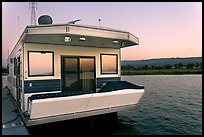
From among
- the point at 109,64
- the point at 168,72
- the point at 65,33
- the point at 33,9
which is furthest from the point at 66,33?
the point at 168,72

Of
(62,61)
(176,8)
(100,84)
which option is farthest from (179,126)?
(176,8)

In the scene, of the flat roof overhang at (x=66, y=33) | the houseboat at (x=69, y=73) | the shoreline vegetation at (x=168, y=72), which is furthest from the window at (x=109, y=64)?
the shoreline vegetation at (x=168, y=72)

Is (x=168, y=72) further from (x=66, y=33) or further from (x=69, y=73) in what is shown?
(x=66, y=33)

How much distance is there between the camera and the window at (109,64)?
7.33 m

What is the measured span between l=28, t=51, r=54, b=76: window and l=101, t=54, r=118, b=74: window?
6.68 ft

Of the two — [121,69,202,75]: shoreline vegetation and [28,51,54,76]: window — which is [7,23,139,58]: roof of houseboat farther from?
[121,69,202,75]: shoreline vegetation

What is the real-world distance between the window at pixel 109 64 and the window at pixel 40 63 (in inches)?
80.1

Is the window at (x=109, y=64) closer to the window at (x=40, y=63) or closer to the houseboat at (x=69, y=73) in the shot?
the houseboat at (x=69, y=73)

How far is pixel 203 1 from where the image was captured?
573 centimetres

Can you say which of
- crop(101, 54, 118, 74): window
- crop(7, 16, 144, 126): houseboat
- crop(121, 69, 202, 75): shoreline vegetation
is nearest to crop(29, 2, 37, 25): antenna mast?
crop(7, 16, 144, 126): houseboat

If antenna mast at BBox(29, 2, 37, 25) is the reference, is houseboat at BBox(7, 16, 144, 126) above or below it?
below

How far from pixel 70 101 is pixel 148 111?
20.8 ft

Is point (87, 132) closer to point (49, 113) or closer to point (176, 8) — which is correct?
point (49, 113)

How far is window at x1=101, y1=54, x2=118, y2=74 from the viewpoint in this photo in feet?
24.0
